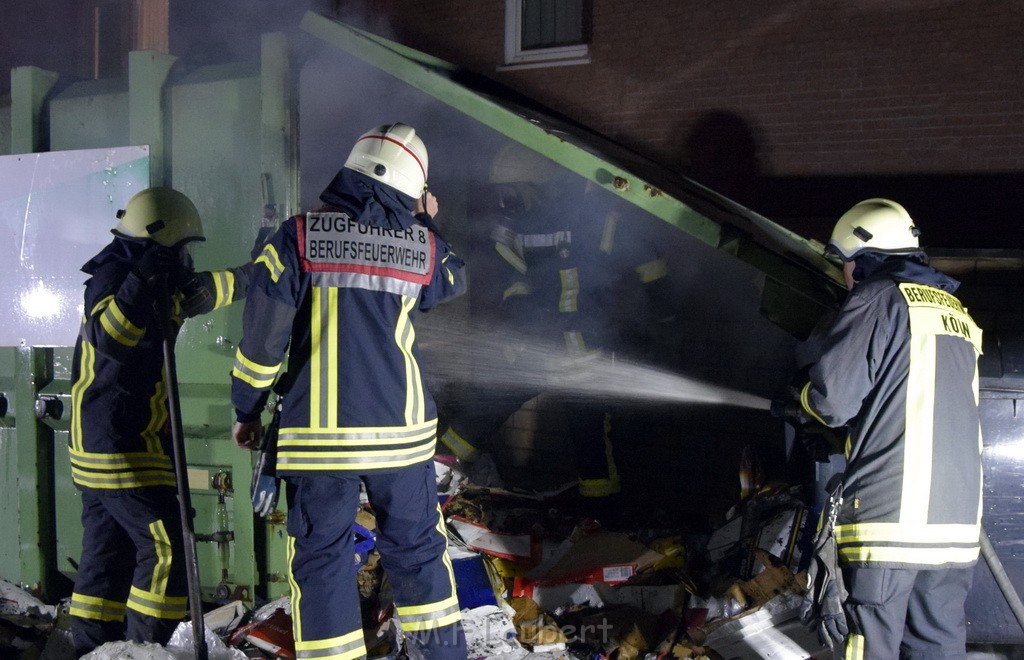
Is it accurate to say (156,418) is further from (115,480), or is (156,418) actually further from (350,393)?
(350,393)

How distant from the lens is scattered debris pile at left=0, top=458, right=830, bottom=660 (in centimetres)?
345

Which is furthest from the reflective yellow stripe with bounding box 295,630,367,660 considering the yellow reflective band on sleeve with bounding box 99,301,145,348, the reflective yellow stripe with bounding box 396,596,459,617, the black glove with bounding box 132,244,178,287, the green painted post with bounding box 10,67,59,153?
the green painted post with bounding box 10,67,59,153

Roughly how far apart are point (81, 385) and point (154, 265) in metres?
0.57

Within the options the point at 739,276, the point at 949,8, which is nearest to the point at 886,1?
the point at 949,8

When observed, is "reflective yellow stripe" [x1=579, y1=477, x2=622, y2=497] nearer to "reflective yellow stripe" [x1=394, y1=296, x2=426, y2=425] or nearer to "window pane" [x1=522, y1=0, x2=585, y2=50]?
"reflective yellow stripe" [x1=394, y1=296, x2=426, y2=425]

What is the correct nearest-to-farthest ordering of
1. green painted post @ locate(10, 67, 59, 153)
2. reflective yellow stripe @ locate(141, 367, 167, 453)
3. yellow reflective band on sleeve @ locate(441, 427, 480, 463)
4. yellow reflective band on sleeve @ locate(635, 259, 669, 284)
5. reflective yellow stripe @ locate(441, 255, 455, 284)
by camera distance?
reflective yellow stripe @ locate(441, 255, 455, 284) → reflective yellow stripe @ locate(141, 367, 167, 453) → green painted post @ locate(10, 67, 59, 153) → yellow reflective band on sleeve @ locate(635, 259, 669, 284) → yellow reflective band on sleeve @ locate(441, 427, 480, 463)

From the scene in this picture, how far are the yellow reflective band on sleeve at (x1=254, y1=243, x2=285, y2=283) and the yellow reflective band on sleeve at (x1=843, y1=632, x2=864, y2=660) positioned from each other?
87.4 inches

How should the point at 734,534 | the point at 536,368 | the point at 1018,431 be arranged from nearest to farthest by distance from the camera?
the point at 1018,431 < the point at 734,534 < the point at 536,368

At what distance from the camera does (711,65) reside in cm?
542

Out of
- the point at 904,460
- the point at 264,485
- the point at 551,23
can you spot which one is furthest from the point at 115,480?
the point at 551,23

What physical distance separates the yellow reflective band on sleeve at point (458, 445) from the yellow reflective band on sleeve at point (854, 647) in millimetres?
2784

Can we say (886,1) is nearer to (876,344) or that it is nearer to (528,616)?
(876,344)

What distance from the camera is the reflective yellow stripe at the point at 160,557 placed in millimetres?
3297

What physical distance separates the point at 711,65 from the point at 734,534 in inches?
119
